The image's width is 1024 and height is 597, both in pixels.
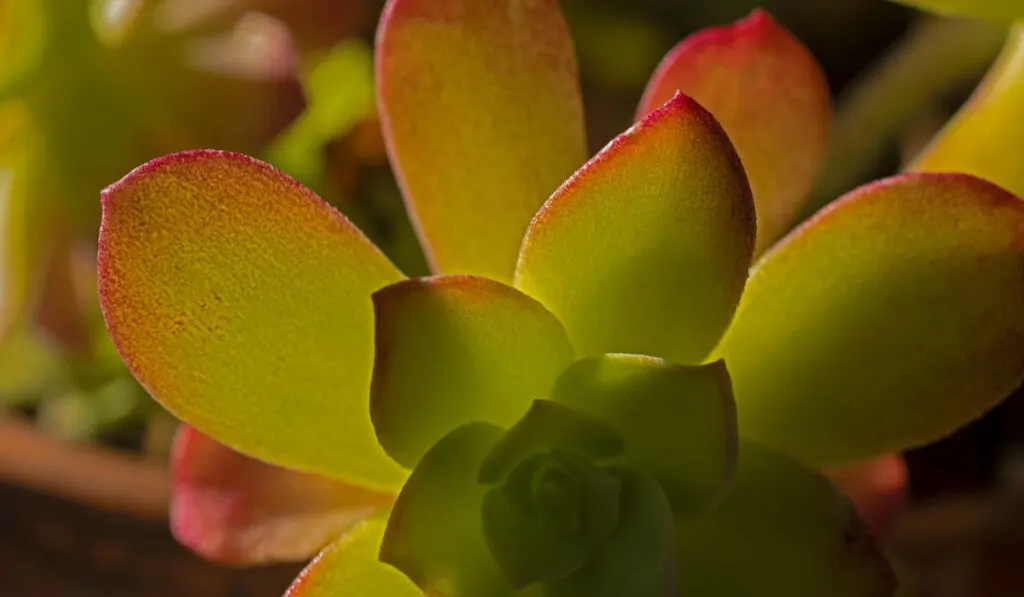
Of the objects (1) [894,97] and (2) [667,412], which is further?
(1) [894,97]

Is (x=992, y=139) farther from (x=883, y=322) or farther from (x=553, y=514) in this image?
(x=553, y=514)

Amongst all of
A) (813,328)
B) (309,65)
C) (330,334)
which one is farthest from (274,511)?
(309,65)

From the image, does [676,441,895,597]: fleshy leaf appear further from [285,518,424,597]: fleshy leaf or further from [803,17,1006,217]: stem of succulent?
[803,17,1006,217]: stem of succulent

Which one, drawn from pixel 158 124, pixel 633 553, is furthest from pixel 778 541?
pixel 158 124

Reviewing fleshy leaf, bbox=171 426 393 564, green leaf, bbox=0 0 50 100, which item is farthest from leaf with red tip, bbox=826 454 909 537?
green leaf, bbox=0 0 50 100

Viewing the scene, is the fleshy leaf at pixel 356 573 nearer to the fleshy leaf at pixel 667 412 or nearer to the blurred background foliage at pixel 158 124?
the fleshy leaf at pixel 667 412

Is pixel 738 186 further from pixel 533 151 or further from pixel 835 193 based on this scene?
pixel 835 193

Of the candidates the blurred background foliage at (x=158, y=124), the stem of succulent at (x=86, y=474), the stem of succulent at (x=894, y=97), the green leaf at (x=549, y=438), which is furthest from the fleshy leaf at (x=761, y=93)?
the stem of succulent at (x=86, y=474)
